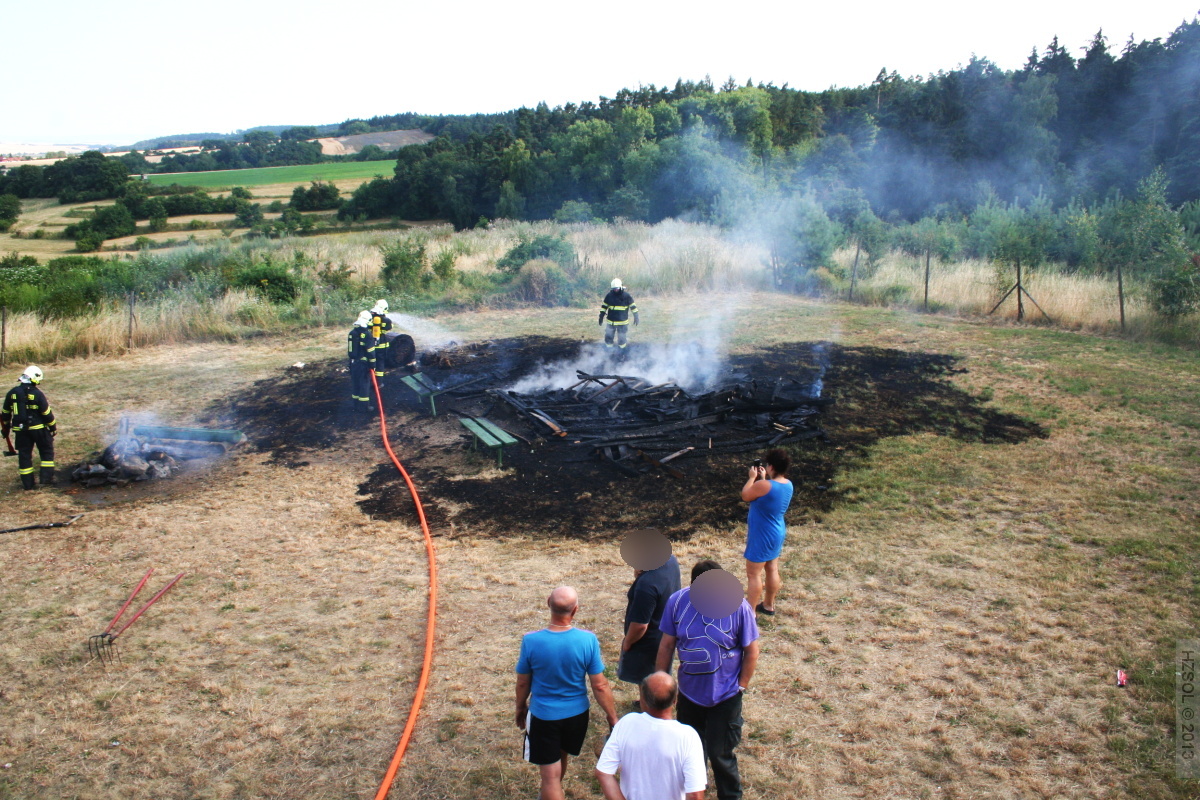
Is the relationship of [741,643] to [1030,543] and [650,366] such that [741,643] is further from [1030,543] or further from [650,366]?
[650,366]

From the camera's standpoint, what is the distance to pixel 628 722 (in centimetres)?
299

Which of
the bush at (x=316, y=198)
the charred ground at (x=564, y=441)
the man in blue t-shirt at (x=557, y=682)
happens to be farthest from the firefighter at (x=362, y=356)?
the bush at (x=316, y=198)

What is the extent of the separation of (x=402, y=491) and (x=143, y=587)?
3.04 metres

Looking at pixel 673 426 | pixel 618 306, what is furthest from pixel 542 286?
pixel 673 426

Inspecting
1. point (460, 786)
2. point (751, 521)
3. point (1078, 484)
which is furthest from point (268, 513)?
point (1078, 484)

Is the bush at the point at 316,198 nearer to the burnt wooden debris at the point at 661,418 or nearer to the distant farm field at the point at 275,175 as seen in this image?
the distant farm field at the point at 275,175

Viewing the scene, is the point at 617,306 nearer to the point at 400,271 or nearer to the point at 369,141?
the point at 400,271

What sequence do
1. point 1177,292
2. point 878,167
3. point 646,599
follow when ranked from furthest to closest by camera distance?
point 878,167 < point 1177,292 < point 646,599

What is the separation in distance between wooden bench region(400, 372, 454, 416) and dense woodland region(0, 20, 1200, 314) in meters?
14.3

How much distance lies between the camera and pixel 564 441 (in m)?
10.3

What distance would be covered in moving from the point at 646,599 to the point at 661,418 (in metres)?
6.67

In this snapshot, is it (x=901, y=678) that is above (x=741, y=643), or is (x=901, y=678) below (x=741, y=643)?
below

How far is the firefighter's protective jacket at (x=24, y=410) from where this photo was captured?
8.95 metres

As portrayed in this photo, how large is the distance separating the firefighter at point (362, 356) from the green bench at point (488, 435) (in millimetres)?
1953
